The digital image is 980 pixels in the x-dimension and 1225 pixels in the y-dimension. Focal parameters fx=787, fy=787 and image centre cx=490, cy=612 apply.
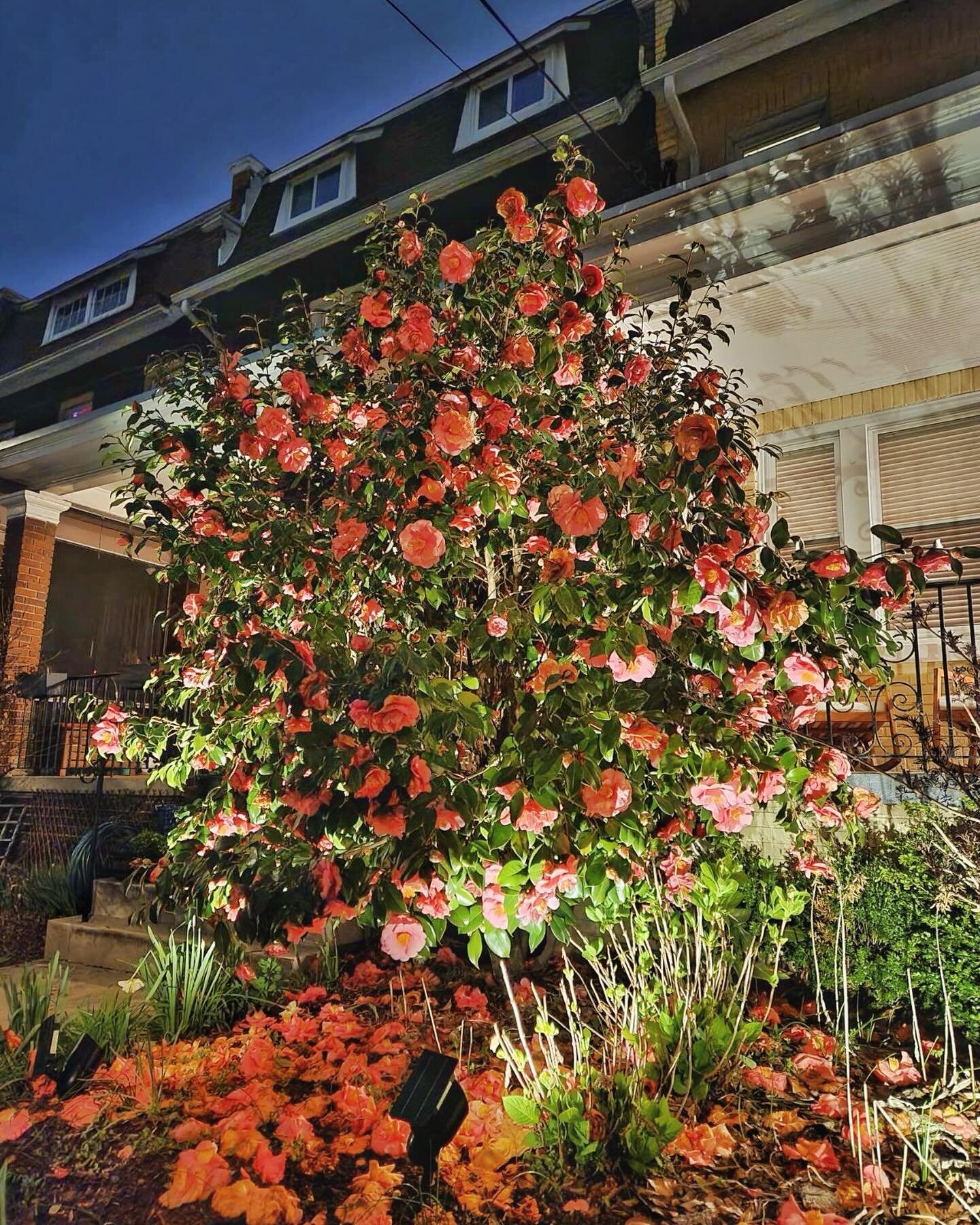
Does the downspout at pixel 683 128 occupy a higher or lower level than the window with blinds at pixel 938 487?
higher

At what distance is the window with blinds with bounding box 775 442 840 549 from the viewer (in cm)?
564

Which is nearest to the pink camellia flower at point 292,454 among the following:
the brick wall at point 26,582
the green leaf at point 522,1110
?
the green leaf at point 522,1110

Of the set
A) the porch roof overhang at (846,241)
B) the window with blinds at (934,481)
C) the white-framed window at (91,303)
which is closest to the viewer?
the porch roof overhang at (846,241)

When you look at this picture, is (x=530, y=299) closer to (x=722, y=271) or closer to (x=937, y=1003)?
(x=722, y=271)

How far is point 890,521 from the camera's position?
5480 millimetres

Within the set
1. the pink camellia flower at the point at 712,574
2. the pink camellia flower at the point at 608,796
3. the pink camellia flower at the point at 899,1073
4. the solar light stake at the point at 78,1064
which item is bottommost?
the solar light stake at the point at 78,1064

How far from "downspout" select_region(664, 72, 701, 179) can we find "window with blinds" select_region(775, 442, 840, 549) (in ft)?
6.97

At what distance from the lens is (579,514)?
2.12 m

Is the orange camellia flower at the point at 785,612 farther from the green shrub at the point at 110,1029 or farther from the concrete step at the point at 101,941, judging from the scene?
the concrete step at the point at 101,941

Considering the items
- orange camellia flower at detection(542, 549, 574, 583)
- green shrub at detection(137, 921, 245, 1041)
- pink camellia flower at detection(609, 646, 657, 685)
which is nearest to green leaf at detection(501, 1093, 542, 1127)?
pink camellia flower at detection(609, 646, 657, 685)

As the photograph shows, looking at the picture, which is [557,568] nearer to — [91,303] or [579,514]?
[579,514]

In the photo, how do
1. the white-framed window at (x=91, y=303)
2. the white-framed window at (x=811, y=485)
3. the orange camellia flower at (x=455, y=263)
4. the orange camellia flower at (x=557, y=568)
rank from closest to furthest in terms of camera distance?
the orange camellia flower at (x=557, y=568), the orange camellia flower at (x=455, y=263), the white-framed window at (x=811, y=485), the white-framed window at (x=91, y=303)

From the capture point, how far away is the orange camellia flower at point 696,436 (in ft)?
6.77

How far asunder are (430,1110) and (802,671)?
1490 millimetres
